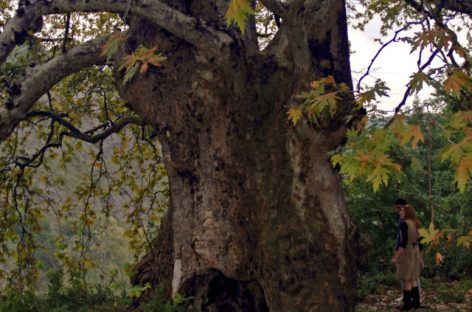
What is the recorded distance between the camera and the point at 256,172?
25.3 feet

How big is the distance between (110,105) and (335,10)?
6544 mm

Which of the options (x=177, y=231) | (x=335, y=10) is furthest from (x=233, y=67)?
(x=177, y=231)

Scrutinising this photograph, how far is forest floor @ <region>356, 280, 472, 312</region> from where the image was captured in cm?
980

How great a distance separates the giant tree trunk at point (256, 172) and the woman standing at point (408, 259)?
2271mm

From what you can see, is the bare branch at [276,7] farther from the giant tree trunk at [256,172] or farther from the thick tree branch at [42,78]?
the thick tree branch at [42,78]

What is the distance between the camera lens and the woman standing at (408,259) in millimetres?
9516

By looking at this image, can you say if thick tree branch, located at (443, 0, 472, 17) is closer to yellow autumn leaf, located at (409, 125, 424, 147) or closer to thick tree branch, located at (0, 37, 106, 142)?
yellow autumn leaf, located at (409, 125, 424, 147)

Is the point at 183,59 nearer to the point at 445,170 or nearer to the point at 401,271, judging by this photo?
the point at 401,271

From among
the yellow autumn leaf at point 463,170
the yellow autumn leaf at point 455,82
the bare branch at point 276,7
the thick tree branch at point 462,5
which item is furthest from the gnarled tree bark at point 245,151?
the yellow autumn leaf at point 463,170

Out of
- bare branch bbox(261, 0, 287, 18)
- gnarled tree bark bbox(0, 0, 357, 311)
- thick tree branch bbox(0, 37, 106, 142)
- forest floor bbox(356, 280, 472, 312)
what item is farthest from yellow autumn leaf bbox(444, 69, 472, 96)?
forest floor bbox(356, 280, 472, 312)

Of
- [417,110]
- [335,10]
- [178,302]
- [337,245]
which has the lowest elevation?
[178,302]

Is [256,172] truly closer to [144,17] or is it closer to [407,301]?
[144,17]

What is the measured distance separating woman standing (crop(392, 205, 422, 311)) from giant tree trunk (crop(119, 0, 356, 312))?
2271 millimetres

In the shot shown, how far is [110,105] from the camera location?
12.9 meters
